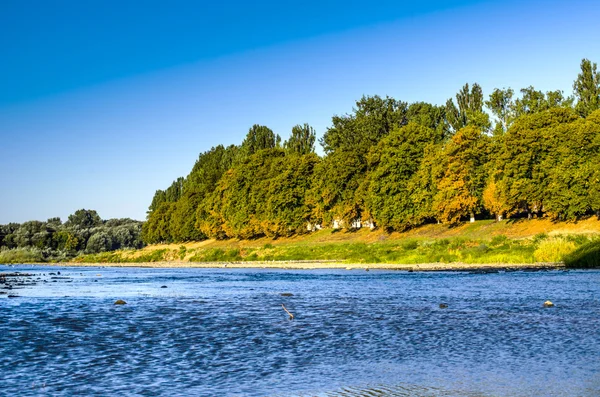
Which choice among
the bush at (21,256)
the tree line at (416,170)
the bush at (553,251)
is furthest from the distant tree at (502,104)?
the bush at (21,256)

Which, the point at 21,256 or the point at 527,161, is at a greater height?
the point at 527,161

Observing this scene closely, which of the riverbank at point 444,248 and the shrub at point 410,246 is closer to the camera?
the riverbank at point 444,248

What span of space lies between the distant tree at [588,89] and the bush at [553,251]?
4784 centimetres

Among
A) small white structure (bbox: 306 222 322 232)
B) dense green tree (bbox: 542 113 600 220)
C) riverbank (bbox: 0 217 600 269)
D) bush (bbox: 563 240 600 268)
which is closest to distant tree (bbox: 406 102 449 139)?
riverbank (bbox: 0 217 600 269)

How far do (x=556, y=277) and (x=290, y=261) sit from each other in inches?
2286

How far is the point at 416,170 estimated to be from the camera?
116125mm

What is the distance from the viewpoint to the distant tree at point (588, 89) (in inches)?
4272

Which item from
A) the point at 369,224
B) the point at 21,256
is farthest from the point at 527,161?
the point at 21,256

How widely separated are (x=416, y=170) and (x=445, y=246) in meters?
33.5

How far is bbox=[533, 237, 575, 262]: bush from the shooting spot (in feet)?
214

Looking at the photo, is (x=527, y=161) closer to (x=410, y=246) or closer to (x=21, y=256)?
(x=410, y=246)

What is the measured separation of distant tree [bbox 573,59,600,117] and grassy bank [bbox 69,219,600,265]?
26.2m

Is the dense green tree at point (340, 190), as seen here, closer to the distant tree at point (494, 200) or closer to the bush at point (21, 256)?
the distant tree at point (494, 200)

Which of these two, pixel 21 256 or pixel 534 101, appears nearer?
pixel 534 101
